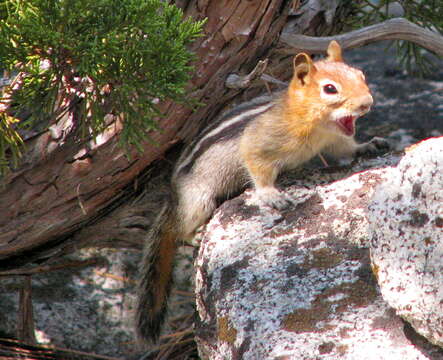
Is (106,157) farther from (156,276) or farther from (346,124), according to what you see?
(346,124)

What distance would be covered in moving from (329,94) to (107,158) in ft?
3.63

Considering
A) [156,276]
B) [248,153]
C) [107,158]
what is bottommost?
[156,276]

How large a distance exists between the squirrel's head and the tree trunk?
0.36 m

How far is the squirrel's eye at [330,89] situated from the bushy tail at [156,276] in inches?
39.6

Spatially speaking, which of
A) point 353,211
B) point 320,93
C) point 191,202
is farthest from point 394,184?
point 191,202

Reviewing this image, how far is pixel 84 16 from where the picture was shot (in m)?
1.99

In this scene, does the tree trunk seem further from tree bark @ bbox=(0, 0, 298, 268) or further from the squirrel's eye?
the squirrel's eye

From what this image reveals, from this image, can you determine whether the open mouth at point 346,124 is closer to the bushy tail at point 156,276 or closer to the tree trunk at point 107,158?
the tree trunk at point 107,158

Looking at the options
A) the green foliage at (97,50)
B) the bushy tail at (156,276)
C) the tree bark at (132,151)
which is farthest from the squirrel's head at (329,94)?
the bushy tail at (156,276)

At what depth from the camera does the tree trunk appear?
279 centimetres

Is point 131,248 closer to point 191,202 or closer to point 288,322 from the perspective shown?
point 191,202

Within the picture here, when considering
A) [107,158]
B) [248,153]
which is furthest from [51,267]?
[248,153]

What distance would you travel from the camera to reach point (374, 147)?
9.87ft

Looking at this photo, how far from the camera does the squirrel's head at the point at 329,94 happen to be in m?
2.52
